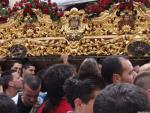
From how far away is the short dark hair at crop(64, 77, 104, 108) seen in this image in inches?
93.2

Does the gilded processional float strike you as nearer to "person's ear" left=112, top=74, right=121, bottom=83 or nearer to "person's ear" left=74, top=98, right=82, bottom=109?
"person's ear" left=112, top=74, right=121, bottom=83

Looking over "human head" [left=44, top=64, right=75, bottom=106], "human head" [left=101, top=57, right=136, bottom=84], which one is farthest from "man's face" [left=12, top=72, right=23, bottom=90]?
"human head" [left=44, top=64, right=75, bottom=106]

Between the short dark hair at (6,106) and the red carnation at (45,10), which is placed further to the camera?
the red carnation at (45,10)

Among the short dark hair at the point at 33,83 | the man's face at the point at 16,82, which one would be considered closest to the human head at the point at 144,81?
the short dark hair at the point at 33,83

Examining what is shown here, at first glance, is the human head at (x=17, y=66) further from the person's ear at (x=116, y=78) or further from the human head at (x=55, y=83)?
the human head at (x=55, y=83)

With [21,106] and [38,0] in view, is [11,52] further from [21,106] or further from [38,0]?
[21,106]

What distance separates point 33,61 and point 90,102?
392 cm

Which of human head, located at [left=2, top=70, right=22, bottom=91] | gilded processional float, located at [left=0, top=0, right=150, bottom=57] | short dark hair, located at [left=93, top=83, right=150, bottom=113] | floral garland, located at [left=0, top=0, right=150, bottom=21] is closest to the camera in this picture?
short dark hair, located at [left=93, top=83, right=150, bottom=113]

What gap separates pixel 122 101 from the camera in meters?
1.69

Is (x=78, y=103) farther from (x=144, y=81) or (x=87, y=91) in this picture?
(x=144, y=81)

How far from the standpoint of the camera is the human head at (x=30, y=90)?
148 inches

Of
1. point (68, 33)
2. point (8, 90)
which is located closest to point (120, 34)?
point (68, 33)

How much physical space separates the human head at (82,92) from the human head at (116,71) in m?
0.57

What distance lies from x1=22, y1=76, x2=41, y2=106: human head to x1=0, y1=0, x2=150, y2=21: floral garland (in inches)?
97.5
